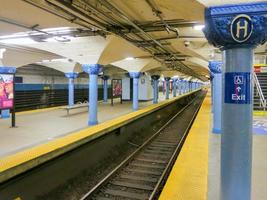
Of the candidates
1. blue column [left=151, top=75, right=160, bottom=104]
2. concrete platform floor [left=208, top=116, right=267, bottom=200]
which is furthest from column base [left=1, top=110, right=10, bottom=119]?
blue column [left=151, top=75, right=160, bottom=104]

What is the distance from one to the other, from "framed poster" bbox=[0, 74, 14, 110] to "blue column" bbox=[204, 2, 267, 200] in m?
9.96

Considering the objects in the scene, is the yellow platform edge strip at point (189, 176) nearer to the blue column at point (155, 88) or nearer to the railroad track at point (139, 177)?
the railroad track at point (139, 177)

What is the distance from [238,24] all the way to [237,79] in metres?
0.49

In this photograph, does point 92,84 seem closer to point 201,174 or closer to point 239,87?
Answer: point 201,174

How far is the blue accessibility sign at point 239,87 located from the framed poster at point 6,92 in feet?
33.0

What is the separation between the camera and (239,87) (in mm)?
2490

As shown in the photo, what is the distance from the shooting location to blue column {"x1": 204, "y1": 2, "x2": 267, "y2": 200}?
2369 mm

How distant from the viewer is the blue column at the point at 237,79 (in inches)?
93.3

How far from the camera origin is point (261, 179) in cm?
450

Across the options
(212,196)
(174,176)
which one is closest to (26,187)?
(174,176)

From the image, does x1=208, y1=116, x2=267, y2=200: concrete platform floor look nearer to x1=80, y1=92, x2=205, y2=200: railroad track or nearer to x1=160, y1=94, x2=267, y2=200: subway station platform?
x1=160, y1=94, x2=267, y2=200: subway station platform

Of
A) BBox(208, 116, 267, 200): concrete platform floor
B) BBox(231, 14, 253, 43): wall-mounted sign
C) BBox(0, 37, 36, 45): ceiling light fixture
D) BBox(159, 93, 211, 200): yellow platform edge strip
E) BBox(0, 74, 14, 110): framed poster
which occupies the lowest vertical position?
BBox(208, 116, 267, 200): concrete platform floor

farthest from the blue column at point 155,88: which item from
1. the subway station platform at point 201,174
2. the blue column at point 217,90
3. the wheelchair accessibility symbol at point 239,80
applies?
the wheelchair accessibility symbol at point 239,80

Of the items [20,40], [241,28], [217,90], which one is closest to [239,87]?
[241,28]
